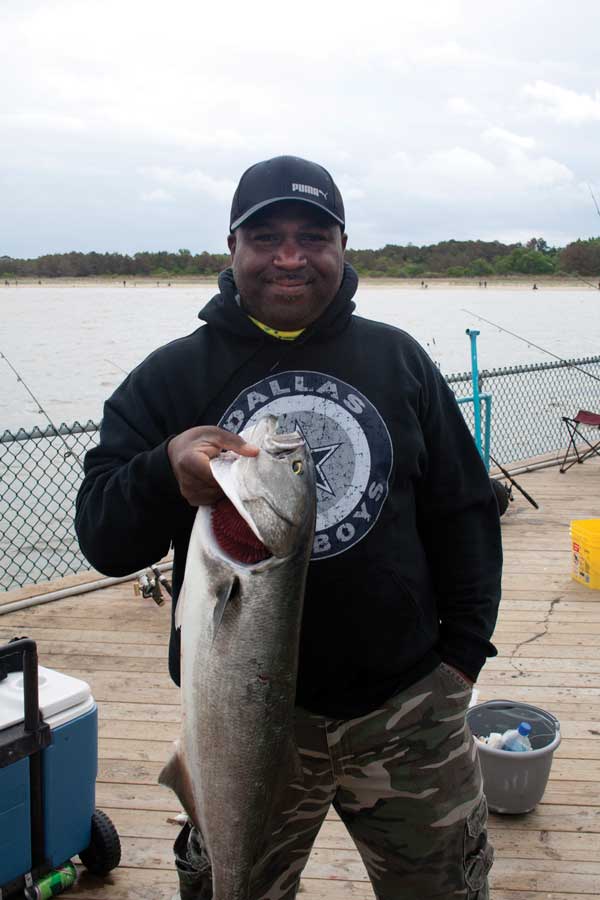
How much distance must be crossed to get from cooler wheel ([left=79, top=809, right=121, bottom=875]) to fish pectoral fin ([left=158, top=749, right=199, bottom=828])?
122cm

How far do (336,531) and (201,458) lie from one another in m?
0.47

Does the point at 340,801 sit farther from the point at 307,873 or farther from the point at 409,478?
the point at 307,873

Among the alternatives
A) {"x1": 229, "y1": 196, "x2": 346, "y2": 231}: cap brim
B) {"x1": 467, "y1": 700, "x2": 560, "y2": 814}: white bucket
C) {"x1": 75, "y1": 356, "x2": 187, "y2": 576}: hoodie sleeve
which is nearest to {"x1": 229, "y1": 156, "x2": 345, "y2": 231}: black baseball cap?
{"x1": 229, "y1": 196, "x2": 346, "y2": 231}: cap brim

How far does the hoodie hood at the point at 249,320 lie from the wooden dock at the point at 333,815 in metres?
1.88

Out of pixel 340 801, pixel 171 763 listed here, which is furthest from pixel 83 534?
pixel 340 801

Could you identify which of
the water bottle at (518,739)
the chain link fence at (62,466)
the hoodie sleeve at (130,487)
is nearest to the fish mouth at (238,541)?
the hoodie sleeve at (130,487)

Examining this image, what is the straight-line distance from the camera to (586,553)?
17.8 feet

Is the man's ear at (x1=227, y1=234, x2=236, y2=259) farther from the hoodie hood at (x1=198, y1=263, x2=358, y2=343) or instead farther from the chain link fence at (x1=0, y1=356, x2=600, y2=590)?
the chain link fence at (x1=0, y1=356, x2=600, y2=590)

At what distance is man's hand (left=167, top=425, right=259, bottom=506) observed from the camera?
4.93ft

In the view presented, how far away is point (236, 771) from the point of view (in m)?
1.62

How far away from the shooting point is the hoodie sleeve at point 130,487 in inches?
65.7

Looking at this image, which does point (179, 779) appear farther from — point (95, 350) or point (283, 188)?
point (95, 350)

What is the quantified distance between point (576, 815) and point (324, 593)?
6.24ft

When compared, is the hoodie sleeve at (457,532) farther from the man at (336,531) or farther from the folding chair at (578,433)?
the folding chair at (578,433)
